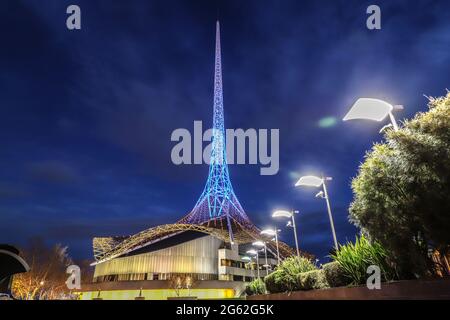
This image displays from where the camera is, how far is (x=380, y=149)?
22.9ft

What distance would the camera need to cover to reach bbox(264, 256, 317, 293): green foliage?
13907 millimetres

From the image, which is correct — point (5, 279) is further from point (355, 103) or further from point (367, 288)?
point (355, 103)

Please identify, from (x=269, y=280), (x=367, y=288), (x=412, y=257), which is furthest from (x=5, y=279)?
(x=269, y=280)

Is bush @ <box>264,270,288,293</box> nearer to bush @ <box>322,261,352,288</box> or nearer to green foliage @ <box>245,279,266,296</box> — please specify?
green foliage @ <box>245,279,266,296</box>

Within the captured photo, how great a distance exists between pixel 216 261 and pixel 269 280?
53096 millimetres

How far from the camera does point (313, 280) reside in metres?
11.7

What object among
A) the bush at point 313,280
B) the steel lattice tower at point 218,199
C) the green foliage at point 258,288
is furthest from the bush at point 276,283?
the steel lattice tower at point 218,199

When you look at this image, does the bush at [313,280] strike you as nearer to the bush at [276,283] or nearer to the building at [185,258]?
the bush at [276,283]

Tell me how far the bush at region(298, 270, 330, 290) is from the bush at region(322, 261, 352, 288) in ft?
1.71

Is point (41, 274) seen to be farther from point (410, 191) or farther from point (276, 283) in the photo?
point (410, 191)

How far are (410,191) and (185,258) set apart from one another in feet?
202

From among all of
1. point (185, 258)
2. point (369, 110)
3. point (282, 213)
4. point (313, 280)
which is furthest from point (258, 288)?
point (185, 258)

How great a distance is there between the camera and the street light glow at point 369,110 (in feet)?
24.5

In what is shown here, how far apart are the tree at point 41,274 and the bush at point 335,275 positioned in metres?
51.0
